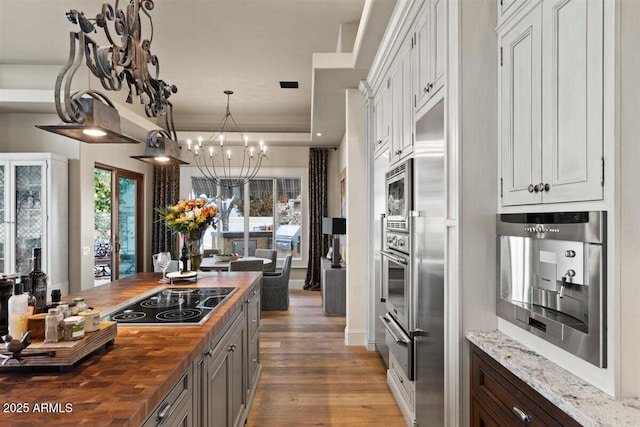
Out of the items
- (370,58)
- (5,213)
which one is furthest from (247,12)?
(5,213)

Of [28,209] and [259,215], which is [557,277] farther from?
[259,215]

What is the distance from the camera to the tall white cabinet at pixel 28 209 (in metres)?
4.56

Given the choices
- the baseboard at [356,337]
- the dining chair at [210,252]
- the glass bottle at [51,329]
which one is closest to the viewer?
the glass bottle at [51,329]

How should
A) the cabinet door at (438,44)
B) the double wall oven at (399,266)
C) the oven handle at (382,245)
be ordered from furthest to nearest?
1. the oven handle at (382,245)
2. the double wall oven at (399,266)
3. the cabinet door at (438,44)

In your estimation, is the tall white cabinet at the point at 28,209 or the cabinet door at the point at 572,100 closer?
the cabinet door at the point at 572,100

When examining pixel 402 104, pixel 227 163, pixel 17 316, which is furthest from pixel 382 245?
pixel 227 163

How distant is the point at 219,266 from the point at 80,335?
13.5 feet

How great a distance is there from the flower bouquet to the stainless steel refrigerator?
5.00 ft

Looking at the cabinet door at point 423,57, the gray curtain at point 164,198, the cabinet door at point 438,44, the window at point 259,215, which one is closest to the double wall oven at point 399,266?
the cabinet door at point 423,57

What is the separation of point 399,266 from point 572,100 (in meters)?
1.65

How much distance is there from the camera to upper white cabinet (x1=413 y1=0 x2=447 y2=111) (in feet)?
6.25

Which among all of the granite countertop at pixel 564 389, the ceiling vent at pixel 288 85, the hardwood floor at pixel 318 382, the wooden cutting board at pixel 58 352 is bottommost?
the hardwood floor at pixel 318 382

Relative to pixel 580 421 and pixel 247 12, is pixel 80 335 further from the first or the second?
pixel 247 12

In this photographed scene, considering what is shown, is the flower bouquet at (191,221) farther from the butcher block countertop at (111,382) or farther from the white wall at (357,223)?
the white wall at (357,223)
